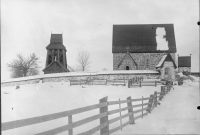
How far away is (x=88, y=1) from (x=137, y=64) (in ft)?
95.2

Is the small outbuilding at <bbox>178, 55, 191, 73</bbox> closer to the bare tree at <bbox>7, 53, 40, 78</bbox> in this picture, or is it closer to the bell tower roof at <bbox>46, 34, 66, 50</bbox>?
the bell tower roof at <bbox>46, 34, 66, 50</bbox>

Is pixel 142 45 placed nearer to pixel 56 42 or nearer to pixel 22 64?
pixel 56 42

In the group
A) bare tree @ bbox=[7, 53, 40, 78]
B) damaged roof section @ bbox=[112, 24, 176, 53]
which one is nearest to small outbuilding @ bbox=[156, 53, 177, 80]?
damaged roof section @ bbox=[112, 24, 176, 53]

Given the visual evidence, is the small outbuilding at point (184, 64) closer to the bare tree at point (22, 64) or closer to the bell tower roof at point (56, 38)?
the bell tower roof at point (56, 38)

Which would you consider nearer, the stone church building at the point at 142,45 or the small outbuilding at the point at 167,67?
the small outbuilding at the point at 167,67

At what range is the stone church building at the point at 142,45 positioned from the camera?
35.6m

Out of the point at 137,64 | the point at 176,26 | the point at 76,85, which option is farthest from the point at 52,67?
the point at 176,26

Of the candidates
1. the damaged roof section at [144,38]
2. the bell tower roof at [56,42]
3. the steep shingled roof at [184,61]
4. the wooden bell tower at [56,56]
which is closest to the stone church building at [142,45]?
the damaged roof section at [144,38]

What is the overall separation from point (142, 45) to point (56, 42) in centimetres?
1652

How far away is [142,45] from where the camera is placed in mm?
37000

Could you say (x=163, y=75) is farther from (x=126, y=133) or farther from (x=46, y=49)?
(x=126, y=133)

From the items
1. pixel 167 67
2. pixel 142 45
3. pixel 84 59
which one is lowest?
pixel 167 67

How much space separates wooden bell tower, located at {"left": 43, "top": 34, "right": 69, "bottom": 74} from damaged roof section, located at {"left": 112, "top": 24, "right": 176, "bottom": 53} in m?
9.78

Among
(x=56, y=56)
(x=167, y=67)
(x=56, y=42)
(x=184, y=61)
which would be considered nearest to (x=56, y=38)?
(x=56, y=42)
